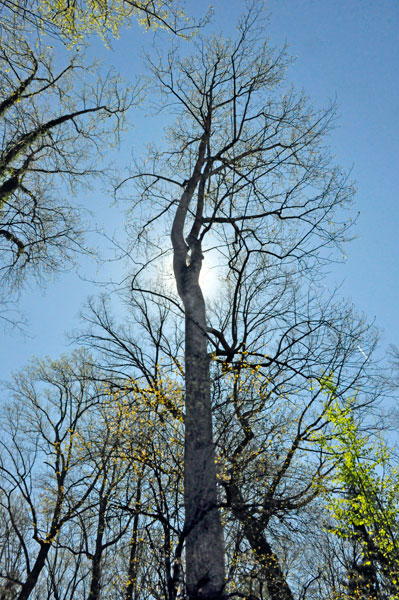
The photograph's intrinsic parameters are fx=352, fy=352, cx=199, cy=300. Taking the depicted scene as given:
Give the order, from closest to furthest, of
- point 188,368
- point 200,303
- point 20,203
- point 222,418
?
point 188,368
point 222,418
point 200,303
point 20,203

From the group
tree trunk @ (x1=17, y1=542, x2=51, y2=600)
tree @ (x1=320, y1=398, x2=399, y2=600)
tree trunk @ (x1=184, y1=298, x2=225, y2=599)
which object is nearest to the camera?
tree trunk @ (x1=184, y1=298, x2=225, y2=599)

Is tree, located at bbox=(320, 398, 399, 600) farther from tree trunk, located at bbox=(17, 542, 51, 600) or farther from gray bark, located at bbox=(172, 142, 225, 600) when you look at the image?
tree trunk, located at bbox=(17, 542, 51, 600)

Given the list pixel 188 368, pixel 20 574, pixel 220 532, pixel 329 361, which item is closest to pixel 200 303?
pixel 188 368

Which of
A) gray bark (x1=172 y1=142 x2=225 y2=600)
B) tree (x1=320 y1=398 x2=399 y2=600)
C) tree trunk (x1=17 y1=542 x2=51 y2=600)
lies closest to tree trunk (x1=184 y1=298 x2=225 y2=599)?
gray bark (x1=172 y1=142 x2=225 y2=600)

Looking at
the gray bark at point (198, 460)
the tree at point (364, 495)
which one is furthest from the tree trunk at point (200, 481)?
the tree at point (364, 495)

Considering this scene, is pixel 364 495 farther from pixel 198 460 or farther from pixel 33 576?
pixel 33 576

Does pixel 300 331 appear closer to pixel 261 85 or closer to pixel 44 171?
pixel 261 85

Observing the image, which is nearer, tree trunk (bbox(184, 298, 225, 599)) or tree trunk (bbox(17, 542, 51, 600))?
tree trunk (bbox(184, 298, 225, 599))

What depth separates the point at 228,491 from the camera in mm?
3775

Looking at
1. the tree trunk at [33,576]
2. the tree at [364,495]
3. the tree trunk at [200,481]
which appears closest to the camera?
the tree trunk at [200,481]

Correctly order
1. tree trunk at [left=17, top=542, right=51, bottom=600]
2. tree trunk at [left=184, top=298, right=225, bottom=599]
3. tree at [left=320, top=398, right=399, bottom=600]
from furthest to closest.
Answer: tree trunk at [left=17, top=542, right=51, bottom=600], tree at [left=320, top=398, right=399, bottom=600], tree trunk at [left=184, top=298, right=225, bottom=599]

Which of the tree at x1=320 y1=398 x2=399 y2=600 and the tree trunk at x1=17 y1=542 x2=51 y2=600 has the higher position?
the tree at x1=320 y1=398 x2=399 y2=600

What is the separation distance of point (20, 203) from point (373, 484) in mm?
7786

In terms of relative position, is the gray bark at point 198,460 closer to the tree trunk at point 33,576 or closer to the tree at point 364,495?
the tree at point 364,495
